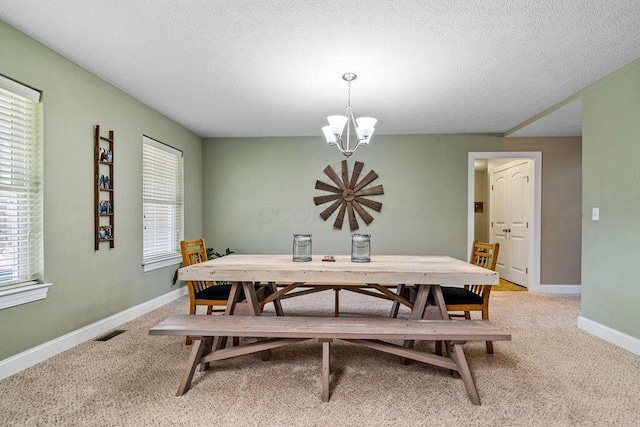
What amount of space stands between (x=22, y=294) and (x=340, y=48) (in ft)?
8.86

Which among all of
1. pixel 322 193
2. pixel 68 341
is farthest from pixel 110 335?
pixel 322 193

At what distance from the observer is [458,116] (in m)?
3.96

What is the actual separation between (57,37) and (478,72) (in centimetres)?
314

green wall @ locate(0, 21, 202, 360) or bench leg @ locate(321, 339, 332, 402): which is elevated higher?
green wall @ locate(0, 21, 202, 360)

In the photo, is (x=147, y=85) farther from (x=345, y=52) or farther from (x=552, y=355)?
(x=552, y=355)

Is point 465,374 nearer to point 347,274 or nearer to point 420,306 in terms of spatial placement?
point 420,306

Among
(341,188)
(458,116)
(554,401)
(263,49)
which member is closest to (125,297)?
(263,49)

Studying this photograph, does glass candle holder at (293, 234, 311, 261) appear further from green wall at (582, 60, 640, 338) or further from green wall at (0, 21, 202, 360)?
green wall at (582, 60, 640, 338)

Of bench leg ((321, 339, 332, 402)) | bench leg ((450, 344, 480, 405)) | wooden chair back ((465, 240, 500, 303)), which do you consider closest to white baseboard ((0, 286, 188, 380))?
bench leg ((321, 339, 332, 402))

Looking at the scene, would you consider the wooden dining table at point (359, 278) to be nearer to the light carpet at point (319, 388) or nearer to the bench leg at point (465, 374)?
the bench leg at point (465, 374)

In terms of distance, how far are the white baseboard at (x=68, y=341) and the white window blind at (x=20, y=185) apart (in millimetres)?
476

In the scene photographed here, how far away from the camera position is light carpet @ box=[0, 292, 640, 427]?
1.67 m

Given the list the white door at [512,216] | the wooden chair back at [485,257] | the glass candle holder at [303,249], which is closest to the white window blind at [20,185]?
the glass candle holder at [303,249]

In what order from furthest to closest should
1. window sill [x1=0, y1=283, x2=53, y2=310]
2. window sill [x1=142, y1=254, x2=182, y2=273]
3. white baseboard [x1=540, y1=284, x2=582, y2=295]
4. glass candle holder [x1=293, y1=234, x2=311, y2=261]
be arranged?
white baseboard [x1=540, y1=284, x2=582, y2=295], window sill [x1=142, y1=254, x2=182, y2=273], glass candle holder [x1=293, y1=234, x2=311, y2=261], window sill [x1=0, y1=283, x2=53, y2=310]
